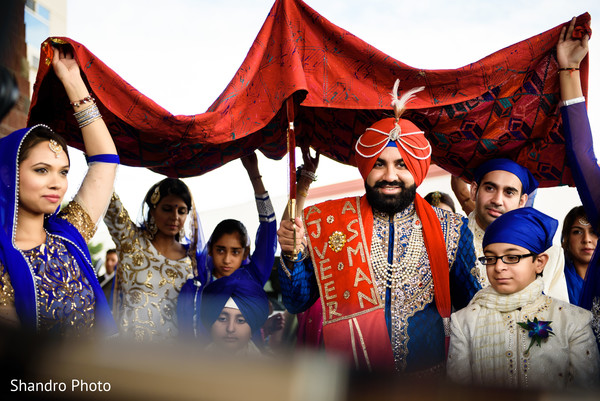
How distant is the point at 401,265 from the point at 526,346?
565mm

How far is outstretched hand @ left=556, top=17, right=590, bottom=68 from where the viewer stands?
273cm

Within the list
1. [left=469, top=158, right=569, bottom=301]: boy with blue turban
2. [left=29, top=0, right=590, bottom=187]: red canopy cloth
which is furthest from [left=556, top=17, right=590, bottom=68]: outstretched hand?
[left=469, top=158, right=569, bottom=301]: boy with blue turban

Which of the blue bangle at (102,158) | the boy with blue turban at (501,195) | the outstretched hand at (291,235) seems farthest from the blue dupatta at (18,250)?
the boy with blue turban at (501,195)

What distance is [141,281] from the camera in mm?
3266

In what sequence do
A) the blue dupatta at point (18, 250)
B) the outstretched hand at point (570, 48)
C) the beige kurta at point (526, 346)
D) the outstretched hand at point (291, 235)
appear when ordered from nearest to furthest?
the blue dupatta at point (18, 250) → the beige kurta at point (526, 346) → the outstretched hand at point (291, 235) → the outstretched hand at point (570, 48)

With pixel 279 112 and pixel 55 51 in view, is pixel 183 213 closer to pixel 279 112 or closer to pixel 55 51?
pixel 279 112

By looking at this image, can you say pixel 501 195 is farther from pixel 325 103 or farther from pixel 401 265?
pixel 325 103

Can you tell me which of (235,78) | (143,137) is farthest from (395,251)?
(143,137)

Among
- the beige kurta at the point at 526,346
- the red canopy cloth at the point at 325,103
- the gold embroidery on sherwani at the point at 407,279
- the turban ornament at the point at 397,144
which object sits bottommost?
the beige kurta at the point at 526,346

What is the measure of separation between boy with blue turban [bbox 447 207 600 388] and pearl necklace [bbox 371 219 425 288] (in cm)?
25

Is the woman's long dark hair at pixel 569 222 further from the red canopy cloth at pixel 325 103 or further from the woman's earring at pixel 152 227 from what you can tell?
the woman's earring at pixel 152 227

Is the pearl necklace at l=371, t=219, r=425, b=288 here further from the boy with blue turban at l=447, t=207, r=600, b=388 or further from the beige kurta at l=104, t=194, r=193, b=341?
the beige kurta at l=104, t=194, r=193, b=341

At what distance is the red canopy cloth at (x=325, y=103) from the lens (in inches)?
103

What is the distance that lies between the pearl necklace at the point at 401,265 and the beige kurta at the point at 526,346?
24cm
